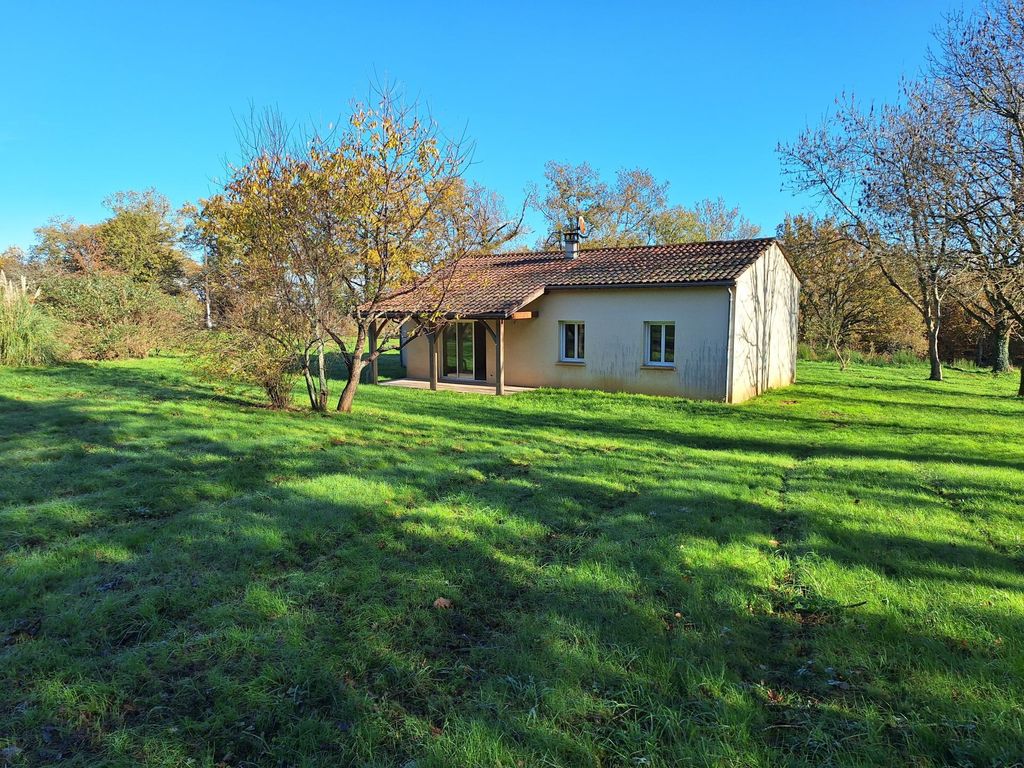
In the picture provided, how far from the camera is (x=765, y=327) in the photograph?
58.4 ft

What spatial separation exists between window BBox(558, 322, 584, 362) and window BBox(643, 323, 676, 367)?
210 cm

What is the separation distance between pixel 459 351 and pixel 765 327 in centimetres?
987

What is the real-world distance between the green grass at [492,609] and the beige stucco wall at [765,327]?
8.48 metres

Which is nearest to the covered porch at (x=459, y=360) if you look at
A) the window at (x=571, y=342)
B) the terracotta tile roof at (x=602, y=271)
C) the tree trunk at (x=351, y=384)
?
the terracotta tile roof at (x=602, y=271)

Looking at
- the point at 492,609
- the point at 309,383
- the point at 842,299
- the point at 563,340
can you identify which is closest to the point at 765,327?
the point at 563,340

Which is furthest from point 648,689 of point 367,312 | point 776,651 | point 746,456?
point 367,312

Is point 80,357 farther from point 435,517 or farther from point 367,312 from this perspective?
point 435,517

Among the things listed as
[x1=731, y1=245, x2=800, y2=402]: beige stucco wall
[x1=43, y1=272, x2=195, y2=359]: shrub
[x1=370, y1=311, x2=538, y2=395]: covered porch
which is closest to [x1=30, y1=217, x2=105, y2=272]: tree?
[x1=43, y1=272, x2=195, y2=359]: shrub

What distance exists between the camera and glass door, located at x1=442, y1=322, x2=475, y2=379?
20084 millimetres

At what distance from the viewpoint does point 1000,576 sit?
424cm

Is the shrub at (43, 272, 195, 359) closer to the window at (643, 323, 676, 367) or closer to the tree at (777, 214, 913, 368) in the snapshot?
the window at (643, 323, 676, 367)

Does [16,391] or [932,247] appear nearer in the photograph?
[16,391]

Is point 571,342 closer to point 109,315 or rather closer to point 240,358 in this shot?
point 240,358

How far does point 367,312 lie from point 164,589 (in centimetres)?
778
